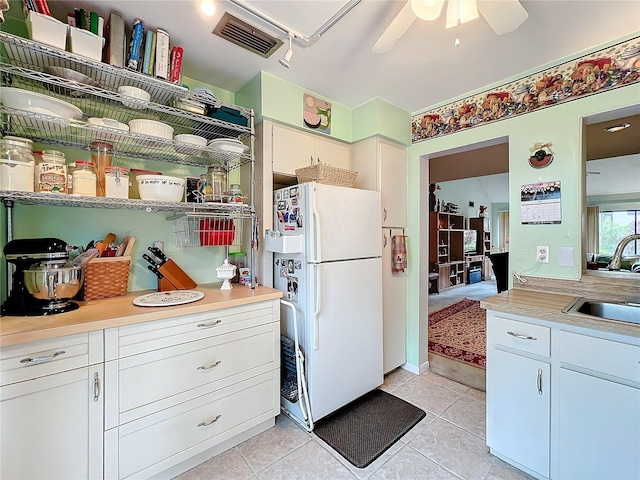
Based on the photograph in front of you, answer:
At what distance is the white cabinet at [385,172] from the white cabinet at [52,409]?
2155 millimetres

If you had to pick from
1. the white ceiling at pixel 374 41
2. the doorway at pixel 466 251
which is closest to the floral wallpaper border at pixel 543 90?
the white ceiling at pixel 374 41

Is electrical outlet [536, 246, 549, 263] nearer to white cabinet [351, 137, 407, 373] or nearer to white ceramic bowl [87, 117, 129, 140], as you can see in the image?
white cabinet [351, 137, 407, 373]

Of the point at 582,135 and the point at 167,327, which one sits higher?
the point at 582,135

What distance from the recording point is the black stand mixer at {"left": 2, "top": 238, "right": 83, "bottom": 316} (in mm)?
1260

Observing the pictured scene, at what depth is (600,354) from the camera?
4.09 ft

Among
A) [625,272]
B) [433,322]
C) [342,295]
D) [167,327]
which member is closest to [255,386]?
[167,327]

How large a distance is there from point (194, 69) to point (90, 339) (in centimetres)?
179

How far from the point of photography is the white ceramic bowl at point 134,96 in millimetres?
1491

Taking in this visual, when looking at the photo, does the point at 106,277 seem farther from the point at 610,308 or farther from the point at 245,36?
the point at 610,308

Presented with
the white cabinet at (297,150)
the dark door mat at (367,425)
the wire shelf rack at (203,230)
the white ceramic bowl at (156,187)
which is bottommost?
the dark door mat at (367,425)

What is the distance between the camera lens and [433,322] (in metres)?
4.13

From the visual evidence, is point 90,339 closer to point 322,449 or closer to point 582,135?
point 322,449

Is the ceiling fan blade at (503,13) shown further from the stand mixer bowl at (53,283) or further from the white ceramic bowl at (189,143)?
the stand mixer bowl at (53,283)

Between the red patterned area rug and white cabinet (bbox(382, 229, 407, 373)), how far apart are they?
558 mm
